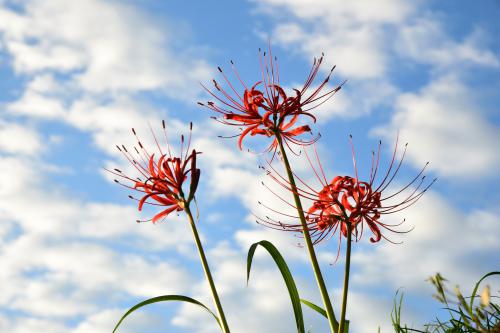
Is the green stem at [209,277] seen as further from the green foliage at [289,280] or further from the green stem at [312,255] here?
the green stem at [312,255]

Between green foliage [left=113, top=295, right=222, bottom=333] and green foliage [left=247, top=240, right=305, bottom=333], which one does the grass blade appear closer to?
green foliage [left=247, top=240, right=305, bottom=333]

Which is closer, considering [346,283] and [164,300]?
[346,283]

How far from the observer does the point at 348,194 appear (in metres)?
3.82

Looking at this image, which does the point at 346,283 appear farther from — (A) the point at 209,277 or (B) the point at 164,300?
(B) the point at 164,300

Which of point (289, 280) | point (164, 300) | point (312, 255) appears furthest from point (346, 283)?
point (164, 300)

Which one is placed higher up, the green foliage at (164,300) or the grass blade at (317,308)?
the grass blade at (317,308)

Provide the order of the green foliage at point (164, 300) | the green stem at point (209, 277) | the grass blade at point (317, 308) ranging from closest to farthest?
the green stem at point (209, 277) → the green foliage at point (164, 300) → the grass blade at point (317, 308)

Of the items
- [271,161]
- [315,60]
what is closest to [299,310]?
[271,161]

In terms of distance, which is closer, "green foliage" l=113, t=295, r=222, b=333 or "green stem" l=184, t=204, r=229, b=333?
"green stem" l=184, t=204, r=229, b=333

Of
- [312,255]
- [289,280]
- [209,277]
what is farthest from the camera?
[289,280]

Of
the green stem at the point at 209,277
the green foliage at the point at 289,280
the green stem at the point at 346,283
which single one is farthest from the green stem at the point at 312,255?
the green stem at the point at 209,277

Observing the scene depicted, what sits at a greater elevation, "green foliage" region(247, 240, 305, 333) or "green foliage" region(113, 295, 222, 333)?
"green foliage" region(247, 240, 305, 333)

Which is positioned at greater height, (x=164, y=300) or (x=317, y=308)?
(x=317, y=308)

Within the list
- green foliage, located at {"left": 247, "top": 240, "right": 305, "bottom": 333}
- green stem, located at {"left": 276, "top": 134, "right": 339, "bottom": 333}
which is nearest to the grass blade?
green foliage, located at {"left": 247, "top": 240, "right": 305, "bottom": 333}
